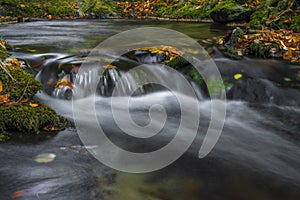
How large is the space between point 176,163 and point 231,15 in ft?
31.7

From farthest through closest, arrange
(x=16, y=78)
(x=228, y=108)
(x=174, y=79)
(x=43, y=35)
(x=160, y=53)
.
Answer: (x=43, y=35) < (x=160, y=53) < (x=174, y=79) < (x=228, y=108) < (x=16, y=78)

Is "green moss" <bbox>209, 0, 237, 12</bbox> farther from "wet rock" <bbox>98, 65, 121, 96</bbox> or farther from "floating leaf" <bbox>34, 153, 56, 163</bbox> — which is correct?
"floating leaf" <bbox>34, 153, 56, 163</bbox>

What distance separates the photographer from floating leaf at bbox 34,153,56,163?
8.20ft

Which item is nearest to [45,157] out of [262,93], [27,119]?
[27,119]

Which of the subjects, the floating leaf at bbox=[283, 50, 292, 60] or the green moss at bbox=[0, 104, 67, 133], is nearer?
the green moss at bbox=[0, 104, 67, 133]

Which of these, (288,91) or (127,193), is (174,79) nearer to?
(288,91)

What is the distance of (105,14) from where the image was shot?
1570 centimetres

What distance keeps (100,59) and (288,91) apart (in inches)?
135

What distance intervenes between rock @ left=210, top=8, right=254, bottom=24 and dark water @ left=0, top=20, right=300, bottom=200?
6.88 meters

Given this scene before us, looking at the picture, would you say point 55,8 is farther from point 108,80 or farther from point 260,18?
point 108,80

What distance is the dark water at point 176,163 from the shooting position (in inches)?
84.1

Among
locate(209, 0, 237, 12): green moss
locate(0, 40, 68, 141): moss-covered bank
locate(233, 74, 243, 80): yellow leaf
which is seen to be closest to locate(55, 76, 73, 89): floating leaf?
locate(0, 40, 68, 141): moss-covered bank

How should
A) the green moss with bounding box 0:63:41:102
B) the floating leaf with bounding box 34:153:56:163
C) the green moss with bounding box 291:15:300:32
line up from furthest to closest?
the green moss with bounding box 291:15:300:32, the green moss with bounding box 0:63:41:102, the floating leaf with bounding box 34:153:56:163

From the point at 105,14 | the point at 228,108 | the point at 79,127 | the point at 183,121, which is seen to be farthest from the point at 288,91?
the point at 105,14
